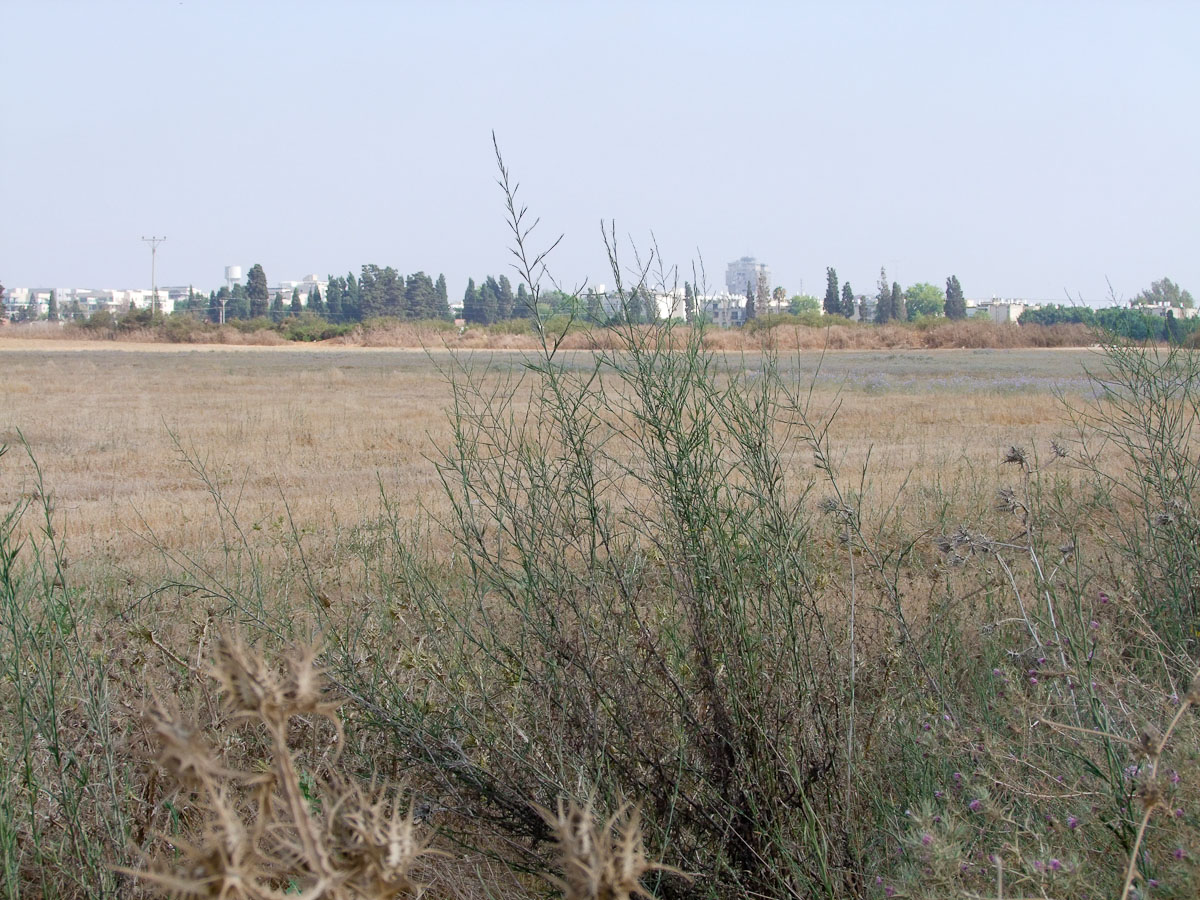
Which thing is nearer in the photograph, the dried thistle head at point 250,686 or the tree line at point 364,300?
the dried thistle head at point 250,686

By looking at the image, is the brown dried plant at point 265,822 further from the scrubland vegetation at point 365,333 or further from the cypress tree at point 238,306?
the cypress tree at point 238,306

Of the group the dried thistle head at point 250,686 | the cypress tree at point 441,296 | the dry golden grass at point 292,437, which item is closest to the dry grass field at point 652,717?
the dried thistle head at point 250,686

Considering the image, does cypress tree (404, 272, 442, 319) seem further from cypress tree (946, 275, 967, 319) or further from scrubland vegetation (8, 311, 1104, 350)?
cypress tree (946, 275, 967, 319)

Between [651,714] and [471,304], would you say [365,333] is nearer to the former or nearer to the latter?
[471,304]

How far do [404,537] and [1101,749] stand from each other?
5828mm

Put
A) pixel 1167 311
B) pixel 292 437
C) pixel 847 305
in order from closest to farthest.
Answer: pixel 1167 311, pixel 292 437, pixel 847 305

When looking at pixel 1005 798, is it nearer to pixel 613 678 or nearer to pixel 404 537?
pixel 613 678

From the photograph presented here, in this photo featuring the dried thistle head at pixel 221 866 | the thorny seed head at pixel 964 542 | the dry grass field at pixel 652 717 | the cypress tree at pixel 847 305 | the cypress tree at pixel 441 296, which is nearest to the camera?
the dried thistle head at pixel 221 866

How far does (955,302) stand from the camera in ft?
361

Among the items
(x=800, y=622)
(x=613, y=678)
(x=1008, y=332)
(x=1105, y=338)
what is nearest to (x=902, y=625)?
(x=800, y=622)

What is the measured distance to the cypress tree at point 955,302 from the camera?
349 feet

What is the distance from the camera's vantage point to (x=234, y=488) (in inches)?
467

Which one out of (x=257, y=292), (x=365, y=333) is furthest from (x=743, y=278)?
(x=257, y=292)

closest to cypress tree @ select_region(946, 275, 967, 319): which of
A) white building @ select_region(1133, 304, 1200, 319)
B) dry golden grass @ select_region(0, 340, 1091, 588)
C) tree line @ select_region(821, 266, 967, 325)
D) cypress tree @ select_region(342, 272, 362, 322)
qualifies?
tree line @ select_region(821, 266, 967, 325)
